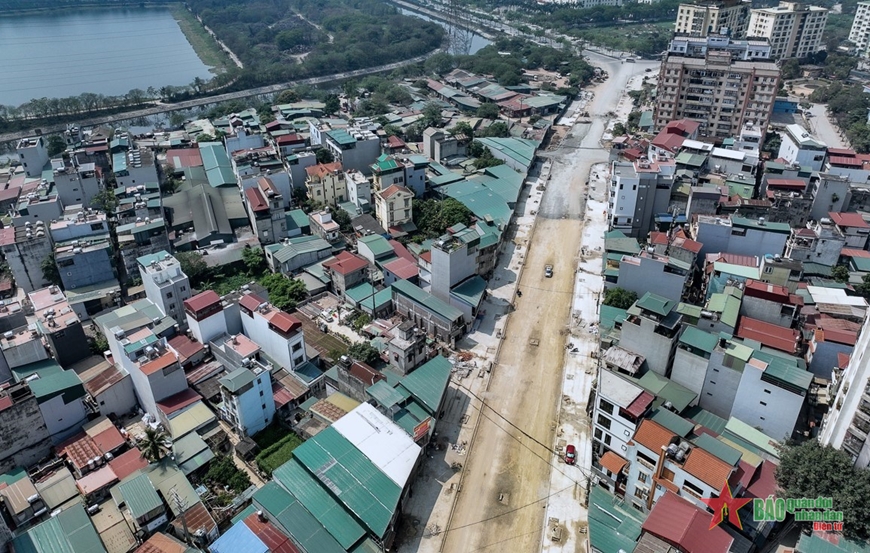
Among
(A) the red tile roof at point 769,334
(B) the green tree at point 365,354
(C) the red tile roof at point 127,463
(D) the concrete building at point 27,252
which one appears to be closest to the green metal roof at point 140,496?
(C) the red tile roof at point 127,463

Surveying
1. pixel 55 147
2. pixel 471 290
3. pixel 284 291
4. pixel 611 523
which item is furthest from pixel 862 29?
pixel 55 147

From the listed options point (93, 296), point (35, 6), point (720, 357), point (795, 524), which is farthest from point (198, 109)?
point (35, 6)

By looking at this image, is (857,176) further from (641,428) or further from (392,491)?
(392,491)

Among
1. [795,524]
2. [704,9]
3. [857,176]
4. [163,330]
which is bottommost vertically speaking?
[795,524]

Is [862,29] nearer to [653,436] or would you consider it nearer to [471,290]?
[471,290]

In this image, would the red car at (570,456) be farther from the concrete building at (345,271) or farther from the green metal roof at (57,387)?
the green metal roof at (57,387)
